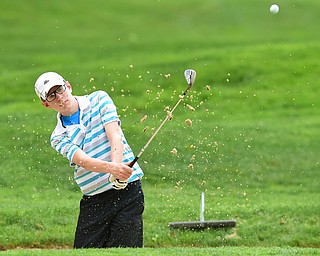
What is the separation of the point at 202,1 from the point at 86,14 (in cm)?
598

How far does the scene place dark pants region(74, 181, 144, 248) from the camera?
6.31 meters

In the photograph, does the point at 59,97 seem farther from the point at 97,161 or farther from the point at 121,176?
the point at 121,176

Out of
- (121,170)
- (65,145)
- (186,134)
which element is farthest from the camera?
(186,134)

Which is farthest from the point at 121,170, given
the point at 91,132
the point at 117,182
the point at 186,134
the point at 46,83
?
the point at 186,134

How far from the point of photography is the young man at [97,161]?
5941 mm

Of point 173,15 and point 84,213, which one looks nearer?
point 84,213

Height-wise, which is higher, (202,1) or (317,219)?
(202,1)

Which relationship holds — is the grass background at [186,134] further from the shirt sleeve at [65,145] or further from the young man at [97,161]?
the shirt sleeve at [65,145]

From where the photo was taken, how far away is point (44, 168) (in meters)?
11.2

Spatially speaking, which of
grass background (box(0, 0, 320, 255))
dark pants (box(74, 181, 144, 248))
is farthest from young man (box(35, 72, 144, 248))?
grass background (box(0, 0, 320, 255))

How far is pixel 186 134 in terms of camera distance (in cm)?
1266

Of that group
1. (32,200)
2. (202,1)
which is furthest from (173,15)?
(32,200)

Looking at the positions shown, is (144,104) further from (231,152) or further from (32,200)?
(32,200)

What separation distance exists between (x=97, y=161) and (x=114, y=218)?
0.67m
